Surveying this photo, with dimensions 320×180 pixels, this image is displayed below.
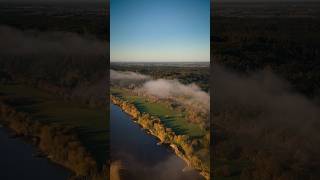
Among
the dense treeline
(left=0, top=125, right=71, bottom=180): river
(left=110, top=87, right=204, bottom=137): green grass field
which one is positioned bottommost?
(left=0, top=125, right=71, bottom=180): river

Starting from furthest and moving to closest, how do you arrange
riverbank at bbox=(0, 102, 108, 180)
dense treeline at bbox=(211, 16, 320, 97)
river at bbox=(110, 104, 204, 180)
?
river at bbox=(110, 104, 204, 180), dense treeline at bbox=(211, 16, 320, 97), riverbank at bbox=(0, 102, 108, 180)

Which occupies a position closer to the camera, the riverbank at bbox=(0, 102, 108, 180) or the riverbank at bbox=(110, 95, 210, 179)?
the riverbank at bbox=(0, 102, 108, 180)

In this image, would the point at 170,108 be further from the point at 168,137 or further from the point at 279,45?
the point at 279,45

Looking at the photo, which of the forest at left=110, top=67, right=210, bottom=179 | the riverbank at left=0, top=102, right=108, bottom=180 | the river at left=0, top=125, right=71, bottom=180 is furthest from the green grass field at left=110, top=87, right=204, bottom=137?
the river at left=0, top=125, right=71, bottom=180

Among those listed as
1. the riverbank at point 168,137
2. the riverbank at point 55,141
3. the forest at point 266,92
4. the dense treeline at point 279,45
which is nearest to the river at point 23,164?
the riverbank at point 55,141

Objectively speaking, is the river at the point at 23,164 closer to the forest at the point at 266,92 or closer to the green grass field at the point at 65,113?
the green grass field at the point at 65,113

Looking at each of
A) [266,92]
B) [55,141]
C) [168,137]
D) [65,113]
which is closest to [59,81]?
[65,113]

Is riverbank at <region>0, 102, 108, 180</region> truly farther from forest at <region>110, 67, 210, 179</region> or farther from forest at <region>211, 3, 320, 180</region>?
forest at <region>211, 3, 320, 180</region>

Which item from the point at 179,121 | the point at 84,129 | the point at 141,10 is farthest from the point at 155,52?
the point at 84,129

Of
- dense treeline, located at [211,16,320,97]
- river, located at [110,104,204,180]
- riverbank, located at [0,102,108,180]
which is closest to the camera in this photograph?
riverbank, located at [0,102,108,180]
